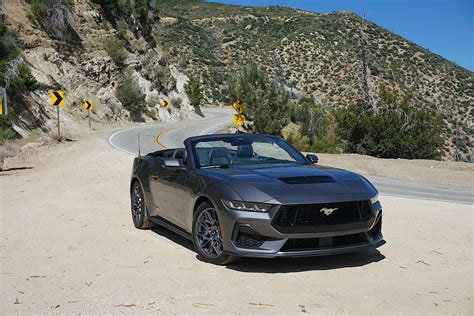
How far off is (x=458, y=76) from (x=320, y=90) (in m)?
19.4

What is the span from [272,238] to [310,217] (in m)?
0.45

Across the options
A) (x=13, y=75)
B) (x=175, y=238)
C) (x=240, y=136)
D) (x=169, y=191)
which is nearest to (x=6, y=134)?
(x=13, y=75)

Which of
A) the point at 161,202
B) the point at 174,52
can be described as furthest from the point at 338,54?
the point at 161,202

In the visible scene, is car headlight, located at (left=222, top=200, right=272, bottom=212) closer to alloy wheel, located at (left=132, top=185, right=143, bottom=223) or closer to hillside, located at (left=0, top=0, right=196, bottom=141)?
alloy wheel, located at (left=132, top=185, right=143, bottom=223)

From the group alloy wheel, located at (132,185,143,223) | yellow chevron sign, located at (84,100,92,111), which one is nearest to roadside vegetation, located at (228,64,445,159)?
yellow chevron sign, located at (84,100,92,111)

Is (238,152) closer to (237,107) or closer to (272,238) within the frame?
(272,238)

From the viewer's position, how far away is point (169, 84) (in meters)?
58.1

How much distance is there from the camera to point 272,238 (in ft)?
17.9

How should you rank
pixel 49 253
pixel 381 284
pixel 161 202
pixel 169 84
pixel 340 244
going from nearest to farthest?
1. pixel 381 284
2. pixel 340 244
3. pixel 49 253
4. pixel 161 202
5. pixel 169 84

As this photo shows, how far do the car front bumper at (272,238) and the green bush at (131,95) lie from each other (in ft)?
138

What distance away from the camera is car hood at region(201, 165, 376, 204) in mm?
5496

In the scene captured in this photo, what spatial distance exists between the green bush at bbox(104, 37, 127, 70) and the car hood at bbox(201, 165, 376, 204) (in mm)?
43434

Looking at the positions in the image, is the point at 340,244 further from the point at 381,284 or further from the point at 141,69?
the point at 141,69

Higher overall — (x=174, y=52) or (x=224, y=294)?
(x=174, y=52)
